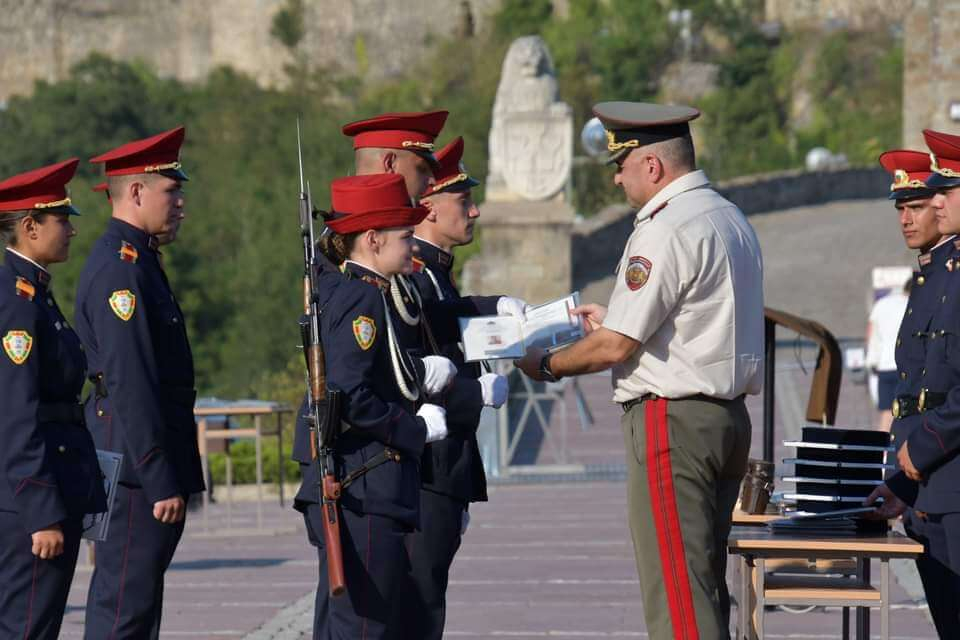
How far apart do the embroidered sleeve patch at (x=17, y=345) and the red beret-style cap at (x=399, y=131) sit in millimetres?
1316

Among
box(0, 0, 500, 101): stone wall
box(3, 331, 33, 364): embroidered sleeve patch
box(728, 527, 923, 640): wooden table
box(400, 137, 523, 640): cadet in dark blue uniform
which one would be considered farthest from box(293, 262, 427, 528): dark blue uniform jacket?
box(0, 0, 500, 101): stone wall

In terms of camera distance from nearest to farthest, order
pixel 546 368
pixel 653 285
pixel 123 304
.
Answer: pixel 653 285 → pixel 123 304 → pixel 546 368

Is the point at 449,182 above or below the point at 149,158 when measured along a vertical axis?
below

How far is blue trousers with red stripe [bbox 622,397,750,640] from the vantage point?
251 inches

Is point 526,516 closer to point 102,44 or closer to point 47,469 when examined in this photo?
point 47,469

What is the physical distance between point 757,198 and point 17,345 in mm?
31882

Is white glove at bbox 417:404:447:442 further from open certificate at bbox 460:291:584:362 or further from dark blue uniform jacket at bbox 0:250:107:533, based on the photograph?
dark blue uniform jacket at bbox 0:250:107:533

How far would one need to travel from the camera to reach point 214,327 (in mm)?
49219

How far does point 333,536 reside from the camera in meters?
6.15

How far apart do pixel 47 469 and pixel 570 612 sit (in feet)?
12.5

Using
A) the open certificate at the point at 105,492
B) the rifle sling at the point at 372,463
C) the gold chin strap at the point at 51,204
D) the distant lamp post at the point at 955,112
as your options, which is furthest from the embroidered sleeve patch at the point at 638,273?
the distant lamp post at the point at 955,112

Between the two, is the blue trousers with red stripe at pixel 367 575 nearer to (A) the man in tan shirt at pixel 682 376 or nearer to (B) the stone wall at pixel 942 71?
(A) the man in tan shirt at pixel 682 376

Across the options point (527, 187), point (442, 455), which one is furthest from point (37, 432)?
point (527, 187)

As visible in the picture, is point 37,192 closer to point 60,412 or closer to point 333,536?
point 60,412
